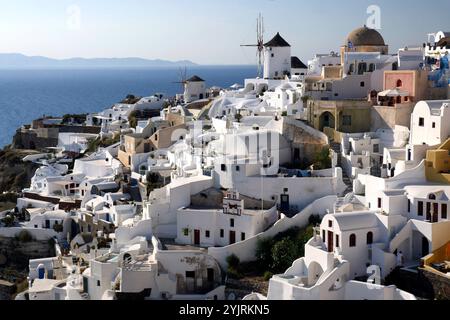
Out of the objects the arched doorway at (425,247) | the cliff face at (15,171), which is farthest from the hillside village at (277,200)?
the cliff face at (15,171)

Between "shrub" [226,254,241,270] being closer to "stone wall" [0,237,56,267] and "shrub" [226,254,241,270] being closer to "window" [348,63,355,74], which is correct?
"stone wall" [0,237,56,267]

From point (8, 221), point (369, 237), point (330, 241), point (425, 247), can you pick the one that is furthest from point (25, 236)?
point (425, 247)

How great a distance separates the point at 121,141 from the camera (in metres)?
36.2

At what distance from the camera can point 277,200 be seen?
24500mm

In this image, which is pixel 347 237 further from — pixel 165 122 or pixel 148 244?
pixel 165 122

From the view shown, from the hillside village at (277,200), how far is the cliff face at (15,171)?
499 centimetres

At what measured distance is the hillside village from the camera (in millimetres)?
20219

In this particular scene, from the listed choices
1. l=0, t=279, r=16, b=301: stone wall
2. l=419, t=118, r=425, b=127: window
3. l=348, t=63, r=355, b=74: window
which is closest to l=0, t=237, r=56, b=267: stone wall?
l=0, t=279, r=16, b=301: stone wall

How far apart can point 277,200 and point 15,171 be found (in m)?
21.3

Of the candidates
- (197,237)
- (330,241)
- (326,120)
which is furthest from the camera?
(326,120)

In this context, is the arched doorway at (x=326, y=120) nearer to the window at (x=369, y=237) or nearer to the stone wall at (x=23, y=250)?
the window at (x=369, y=237)

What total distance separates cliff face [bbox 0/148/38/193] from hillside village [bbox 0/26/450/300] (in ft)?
16.4

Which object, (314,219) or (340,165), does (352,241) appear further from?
(340,165)
